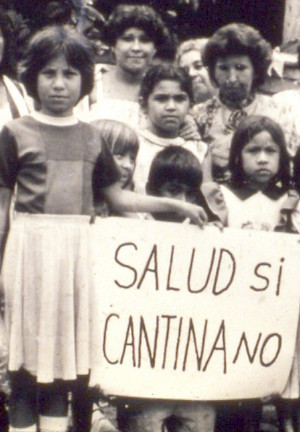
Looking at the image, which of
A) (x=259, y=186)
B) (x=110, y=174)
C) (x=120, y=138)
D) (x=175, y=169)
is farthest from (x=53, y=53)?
(x=259, y=186)

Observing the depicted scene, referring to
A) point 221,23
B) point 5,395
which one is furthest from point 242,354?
point 221,23

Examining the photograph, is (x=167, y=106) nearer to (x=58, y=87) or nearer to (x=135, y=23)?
(x=135, y=23)

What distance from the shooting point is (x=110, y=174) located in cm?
507

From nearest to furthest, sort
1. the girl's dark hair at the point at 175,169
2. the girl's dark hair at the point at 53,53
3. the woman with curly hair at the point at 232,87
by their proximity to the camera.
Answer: the girl's dark hair at the point at 53,53 < the girl's dark hair at the point at 175,169 < the woman with curly hair at the point at 232,87

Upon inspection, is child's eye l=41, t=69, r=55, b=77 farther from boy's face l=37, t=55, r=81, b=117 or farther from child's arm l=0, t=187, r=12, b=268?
child's arm l=0, t=187, r=12, b=268

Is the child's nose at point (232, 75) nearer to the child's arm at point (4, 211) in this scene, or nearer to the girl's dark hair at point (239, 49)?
the girl's dark hair at point (239, 49)

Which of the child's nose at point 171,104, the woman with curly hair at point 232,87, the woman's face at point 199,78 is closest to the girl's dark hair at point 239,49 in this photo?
the woman with curly hair at point 232,87

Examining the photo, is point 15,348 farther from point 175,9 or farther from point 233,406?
point 175,9

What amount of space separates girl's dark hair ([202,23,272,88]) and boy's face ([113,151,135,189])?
784 millimetres

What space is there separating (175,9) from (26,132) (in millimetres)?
3389

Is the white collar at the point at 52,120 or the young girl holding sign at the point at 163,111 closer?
the white collar at the point at 52,120

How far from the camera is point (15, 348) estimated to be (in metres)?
4.85

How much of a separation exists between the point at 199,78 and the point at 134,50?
1.99 feet

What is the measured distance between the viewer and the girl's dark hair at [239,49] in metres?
6.01
